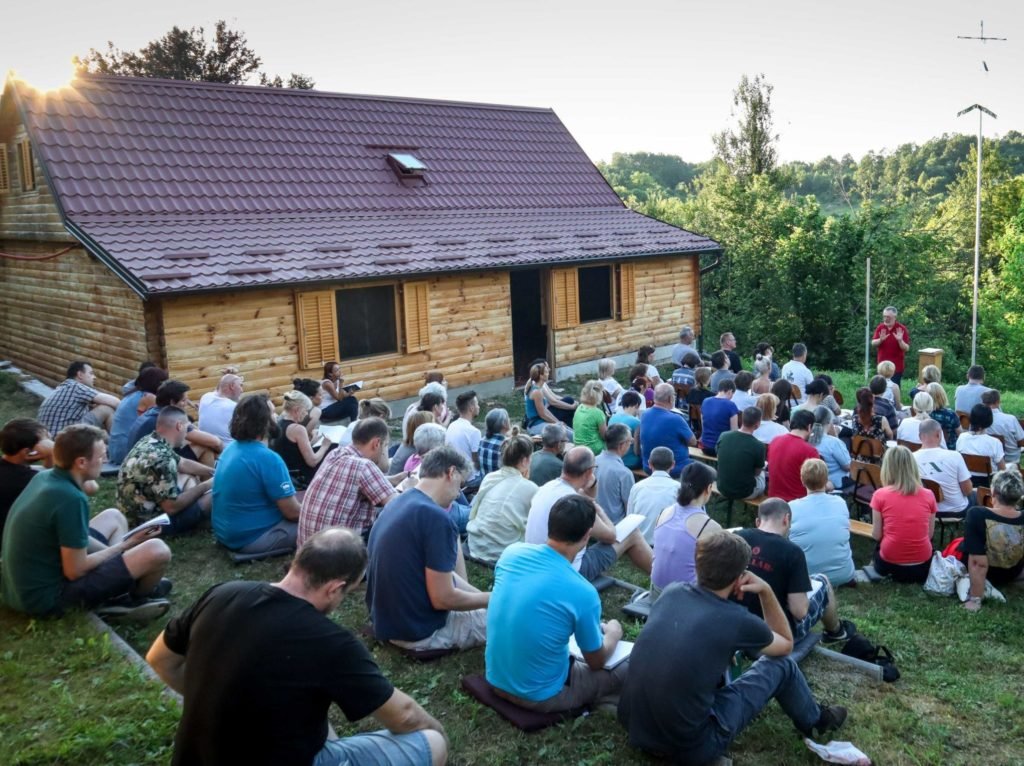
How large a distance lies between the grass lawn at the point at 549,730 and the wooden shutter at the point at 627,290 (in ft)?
40.9

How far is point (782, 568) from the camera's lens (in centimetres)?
A: 505

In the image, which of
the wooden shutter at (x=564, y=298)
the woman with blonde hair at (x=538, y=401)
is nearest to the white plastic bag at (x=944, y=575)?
the woman with blonde hair at (x=538, y=401)

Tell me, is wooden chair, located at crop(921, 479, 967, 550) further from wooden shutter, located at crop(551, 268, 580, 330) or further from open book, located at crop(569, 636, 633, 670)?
wooden shutter, located at crop(551, 268, 580, 330)

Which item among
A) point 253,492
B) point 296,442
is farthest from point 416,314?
point 253,492

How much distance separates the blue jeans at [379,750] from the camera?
3494mm

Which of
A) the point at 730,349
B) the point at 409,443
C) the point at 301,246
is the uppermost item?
the point at 301,246

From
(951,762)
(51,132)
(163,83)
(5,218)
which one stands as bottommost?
(951,762)

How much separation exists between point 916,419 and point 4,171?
1558 cm

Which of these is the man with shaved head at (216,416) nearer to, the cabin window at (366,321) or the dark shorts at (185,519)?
the dark shorts at (185,519)

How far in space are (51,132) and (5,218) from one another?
11.0 ft

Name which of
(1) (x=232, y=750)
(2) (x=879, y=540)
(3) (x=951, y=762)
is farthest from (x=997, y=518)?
(1) (x=232, y=750)

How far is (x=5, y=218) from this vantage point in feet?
53.1

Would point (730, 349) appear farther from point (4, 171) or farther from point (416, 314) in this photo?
point (4, 171)

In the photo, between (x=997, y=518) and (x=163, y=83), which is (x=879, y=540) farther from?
(x=163, y=83)
